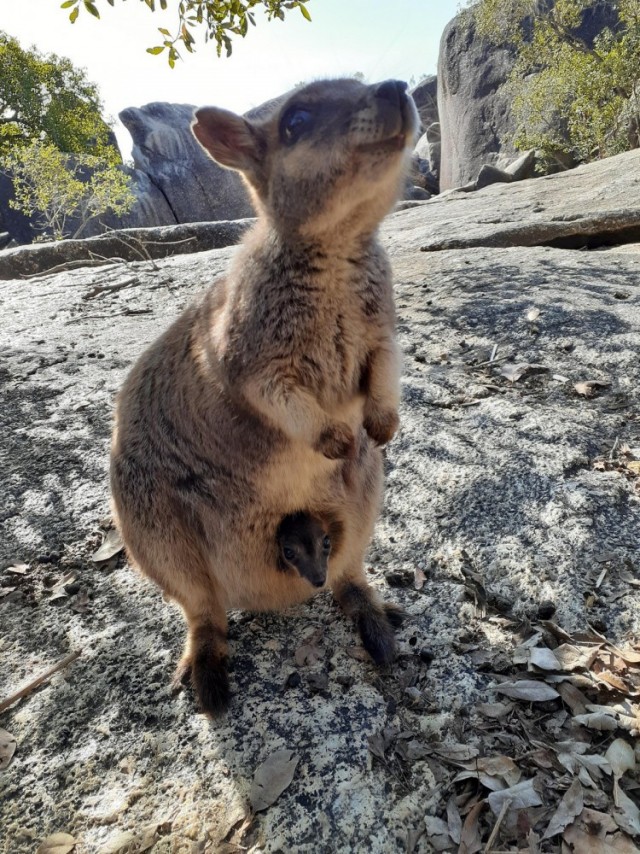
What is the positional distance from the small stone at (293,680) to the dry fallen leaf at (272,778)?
0.28m

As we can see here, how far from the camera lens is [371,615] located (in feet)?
8.19

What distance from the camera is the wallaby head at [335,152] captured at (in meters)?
2.31

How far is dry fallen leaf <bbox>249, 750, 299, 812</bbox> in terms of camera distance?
192 centimetres

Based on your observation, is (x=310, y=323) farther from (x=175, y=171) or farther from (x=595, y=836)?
(x=175, y=171)

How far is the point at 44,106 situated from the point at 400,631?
31.0m

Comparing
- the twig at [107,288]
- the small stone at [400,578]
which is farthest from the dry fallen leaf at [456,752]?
the twig at [107,288]

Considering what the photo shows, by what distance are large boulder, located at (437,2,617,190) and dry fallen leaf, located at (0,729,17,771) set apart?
23.0 metres

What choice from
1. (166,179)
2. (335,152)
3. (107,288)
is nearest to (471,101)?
(166,179)

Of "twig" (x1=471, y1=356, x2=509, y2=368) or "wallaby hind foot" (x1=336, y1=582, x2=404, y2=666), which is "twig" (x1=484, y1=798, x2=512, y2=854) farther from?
"twig" (x1=471, y1=356, x2=509, y2=368)

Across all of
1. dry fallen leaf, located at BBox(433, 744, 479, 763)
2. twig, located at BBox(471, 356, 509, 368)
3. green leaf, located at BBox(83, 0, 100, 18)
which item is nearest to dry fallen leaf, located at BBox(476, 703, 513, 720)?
dry fallen leaf, located at BBox(433, 744, 479, 763)

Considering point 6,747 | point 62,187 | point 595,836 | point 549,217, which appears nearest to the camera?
point 595,836

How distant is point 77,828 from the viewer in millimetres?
1939

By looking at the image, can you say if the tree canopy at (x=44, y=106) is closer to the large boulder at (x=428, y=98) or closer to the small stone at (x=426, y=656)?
the large boulder at (x=428, y=98)

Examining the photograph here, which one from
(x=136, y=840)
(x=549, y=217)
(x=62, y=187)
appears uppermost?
(x=62, y=187)
